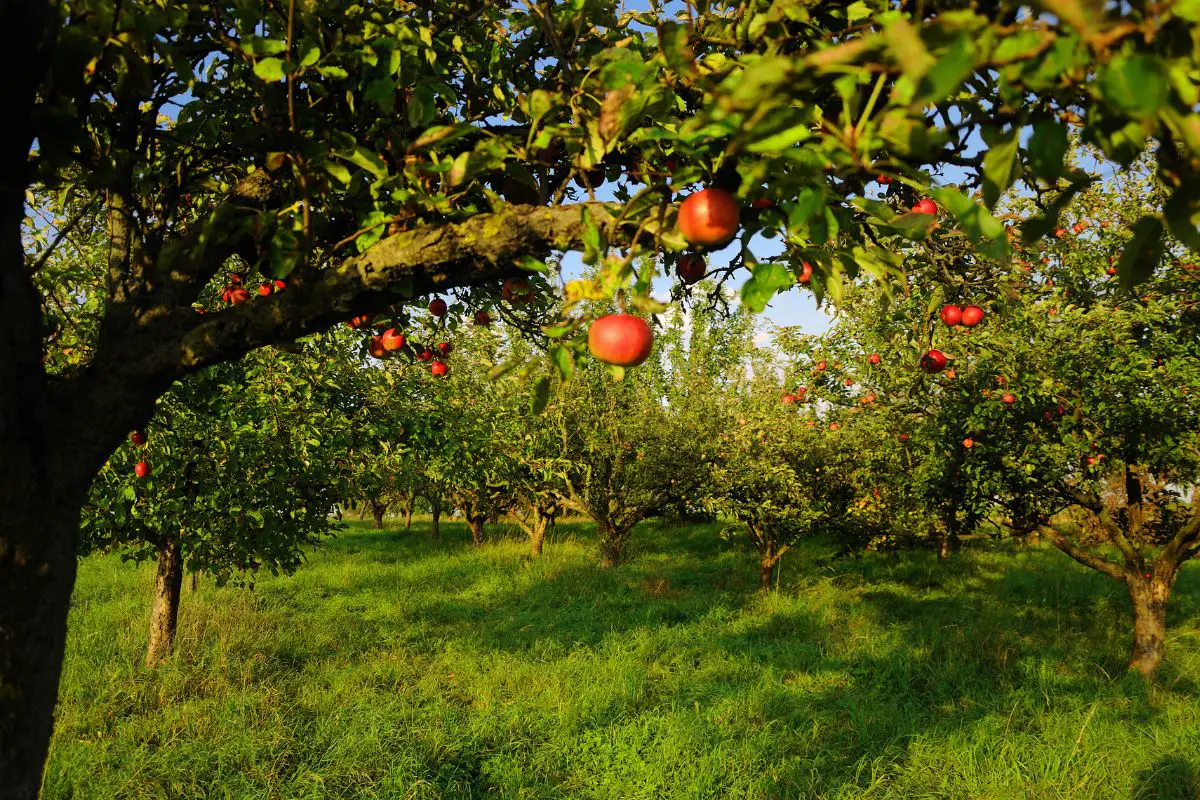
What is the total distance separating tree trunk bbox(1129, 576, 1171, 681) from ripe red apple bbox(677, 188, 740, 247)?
366 inches

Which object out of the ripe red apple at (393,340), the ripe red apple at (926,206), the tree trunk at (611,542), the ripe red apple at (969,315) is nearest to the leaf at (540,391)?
the ripe red apple at (393,340)

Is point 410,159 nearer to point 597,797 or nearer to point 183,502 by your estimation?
point 597,797

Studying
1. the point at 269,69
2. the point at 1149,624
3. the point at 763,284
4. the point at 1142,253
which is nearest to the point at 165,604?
the point at 269,69

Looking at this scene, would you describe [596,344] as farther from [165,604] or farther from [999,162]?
[165,604]

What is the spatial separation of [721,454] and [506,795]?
937 centimetres

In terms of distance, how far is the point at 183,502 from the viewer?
6.15 m

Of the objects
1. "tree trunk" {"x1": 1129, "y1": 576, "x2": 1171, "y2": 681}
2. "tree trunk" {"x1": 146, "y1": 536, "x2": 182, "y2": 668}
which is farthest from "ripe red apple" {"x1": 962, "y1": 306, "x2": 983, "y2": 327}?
"tree trunk" {"x1": 146, "y1": 536, "x2": 182, "y2": 668}

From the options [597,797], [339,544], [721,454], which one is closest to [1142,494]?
[721,454]

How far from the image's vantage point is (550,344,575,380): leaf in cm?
151

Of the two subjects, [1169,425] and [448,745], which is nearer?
[448,745]

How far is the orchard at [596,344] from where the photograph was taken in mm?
1343

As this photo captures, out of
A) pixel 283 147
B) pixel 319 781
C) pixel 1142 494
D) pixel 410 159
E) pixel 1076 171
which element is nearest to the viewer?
pixel 1076 171

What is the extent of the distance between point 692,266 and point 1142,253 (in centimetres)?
133

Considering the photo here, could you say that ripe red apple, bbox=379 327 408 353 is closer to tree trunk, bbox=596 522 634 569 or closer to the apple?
the apple
